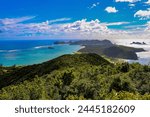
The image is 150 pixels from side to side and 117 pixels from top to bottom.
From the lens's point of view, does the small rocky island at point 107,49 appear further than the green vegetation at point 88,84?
No

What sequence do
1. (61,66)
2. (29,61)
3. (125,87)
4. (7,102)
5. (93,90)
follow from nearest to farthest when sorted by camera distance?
(7,102), (29,61), (93,90), (125,87), (61,66)

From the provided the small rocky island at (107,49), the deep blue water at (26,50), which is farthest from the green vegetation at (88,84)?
the deep blue water at (26,50)

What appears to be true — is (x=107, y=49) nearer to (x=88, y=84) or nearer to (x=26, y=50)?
(x=26, y=50)

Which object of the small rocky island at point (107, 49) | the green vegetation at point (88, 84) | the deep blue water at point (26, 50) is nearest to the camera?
the deep blue water at point (26, 50)

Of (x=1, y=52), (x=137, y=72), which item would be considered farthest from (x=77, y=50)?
(x=137, y=72)

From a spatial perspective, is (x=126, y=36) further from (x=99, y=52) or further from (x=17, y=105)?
(x=17, y=105)

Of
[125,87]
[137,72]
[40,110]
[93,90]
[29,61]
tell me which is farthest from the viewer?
[137,72]

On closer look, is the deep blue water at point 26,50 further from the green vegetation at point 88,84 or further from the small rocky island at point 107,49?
the green vegetation at point 88,84
